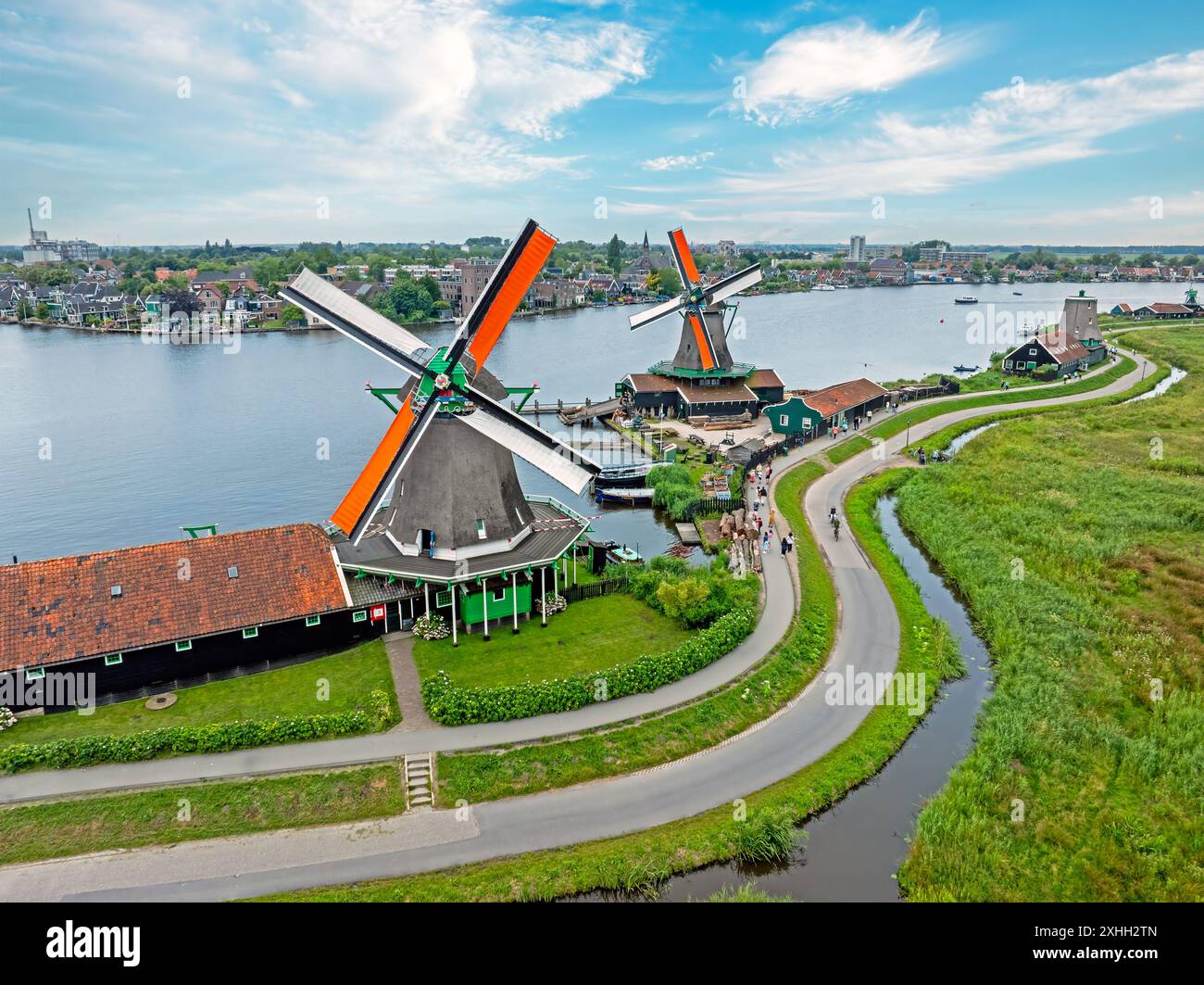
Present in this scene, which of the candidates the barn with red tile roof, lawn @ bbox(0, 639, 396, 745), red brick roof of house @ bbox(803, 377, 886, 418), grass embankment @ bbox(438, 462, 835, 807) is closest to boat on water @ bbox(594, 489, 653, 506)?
grass embankment @ bbox(438, 462, 835, 807)

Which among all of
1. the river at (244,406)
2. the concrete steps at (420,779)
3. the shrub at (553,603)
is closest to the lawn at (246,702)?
the concrete steps at (420,779)

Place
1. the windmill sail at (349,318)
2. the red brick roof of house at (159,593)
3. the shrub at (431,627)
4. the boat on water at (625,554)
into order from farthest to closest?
the boat on water at (625,554) → the shrub at (431,627) → the windmill sail at (349,318) → the red brick roof of house at (159,593)

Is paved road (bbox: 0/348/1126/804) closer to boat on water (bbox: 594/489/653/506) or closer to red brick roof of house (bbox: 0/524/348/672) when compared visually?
red brick roof of house (bbox: 0/524/348/672)

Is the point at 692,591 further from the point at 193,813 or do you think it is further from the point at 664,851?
the point at 193,813

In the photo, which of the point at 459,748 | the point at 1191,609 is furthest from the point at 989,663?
the point at 459,748

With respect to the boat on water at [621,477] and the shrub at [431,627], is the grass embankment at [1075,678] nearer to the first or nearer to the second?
the boat on water at [621,477]

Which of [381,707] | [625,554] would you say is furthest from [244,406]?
[381,707]
